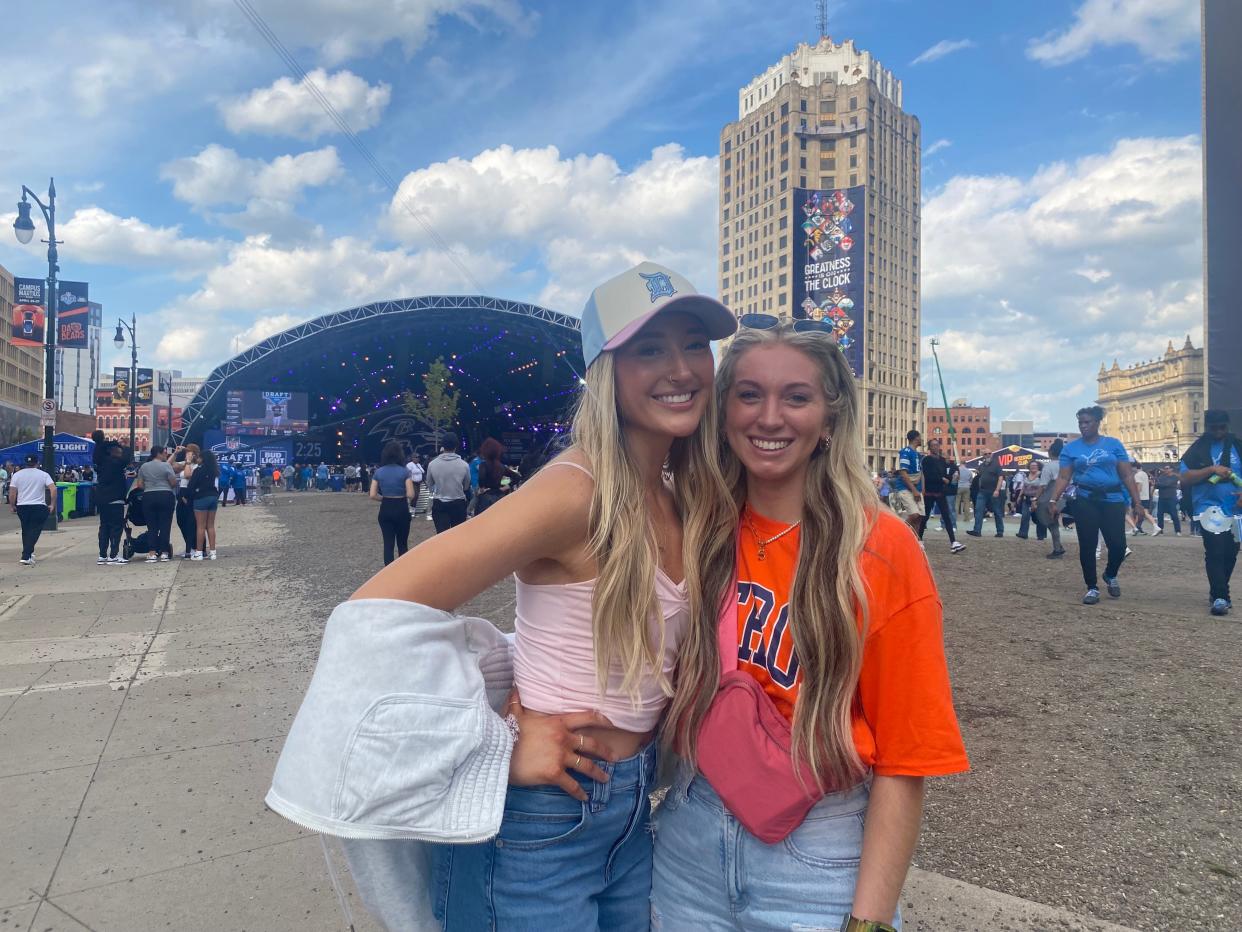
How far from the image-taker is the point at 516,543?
1250 millimetres

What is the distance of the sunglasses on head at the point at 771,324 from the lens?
1.60m

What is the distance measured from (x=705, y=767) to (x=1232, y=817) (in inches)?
113

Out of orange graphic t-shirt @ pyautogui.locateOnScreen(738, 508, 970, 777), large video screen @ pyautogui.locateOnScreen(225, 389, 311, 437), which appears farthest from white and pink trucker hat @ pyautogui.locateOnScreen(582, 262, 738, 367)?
large video screen @ pyautogui.locateOnScreen(225, 389, 311, 437)

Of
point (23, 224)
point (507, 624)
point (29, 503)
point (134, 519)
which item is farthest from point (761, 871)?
point (23, 224)

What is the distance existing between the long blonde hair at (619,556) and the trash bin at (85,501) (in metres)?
26.9

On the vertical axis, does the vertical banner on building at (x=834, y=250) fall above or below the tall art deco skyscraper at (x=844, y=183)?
below

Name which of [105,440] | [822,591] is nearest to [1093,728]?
[822,591]

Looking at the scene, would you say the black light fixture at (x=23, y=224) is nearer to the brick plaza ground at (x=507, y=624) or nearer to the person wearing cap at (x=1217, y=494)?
the brick plaza ground at (x=507, y=624)

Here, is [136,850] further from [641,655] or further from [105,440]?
[105,440]

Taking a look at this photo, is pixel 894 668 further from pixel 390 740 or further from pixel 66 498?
pixel 66 498

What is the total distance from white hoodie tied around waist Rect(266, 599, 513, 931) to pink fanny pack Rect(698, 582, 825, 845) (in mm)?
405

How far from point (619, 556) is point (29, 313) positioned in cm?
2111

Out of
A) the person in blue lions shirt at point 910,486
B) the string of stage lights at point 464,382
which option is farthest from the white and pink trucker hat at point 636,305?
the string of stage lights at point 464,382

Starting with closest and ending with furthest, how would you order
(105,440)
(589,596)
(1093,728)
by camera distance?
(589,596) → (1093,728) → (105,440)
